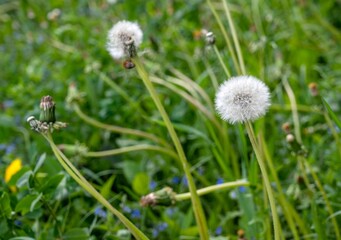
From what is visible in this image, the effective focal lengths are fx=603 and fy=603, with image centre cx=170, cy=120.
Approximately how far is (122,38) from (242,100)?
0.25 metres

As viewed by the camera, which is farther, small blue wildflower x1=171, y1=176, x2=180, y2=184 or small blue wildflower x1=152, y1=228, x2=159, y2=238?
small blue wildflower x1=171, y1=176, x2=180, y2=184

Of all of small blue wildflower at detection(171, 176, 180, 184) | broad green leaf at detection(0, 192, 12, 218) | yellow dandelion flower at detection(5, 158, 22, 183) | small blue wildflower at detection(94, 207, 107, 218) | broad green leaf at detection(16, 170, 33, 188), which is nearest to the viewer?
broad green leaf at detection(0, 192, 12, 218)

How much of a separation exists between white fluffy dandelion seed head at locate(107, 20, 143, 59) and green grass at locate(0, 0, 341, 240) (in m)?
0.18

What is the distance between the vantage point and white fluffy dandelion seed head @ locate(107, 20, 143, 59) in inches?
38.7

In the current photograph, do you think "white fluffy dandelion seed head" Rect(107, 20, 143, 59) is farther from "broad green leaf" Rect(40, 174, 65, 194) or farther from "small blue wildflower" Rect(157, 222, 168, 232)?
"small blue wildflower" Rect(157, 222, 168, 232)

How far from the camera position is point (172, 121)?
1760 mm

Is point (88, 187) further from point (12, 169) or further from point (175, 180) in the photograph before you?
point (175, 180)

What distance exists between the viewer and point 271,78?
73.7 inches

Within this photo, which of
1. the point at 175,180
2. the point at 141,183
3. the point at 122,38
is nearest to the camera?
the point at 122,38

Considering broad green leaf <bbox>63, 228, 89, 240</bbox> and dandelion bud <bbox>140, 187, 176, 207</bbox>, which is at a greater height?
dandelion bud <bbox>140, 187, 176, 207</bbox>

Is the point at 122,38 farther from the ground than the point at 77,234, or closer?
farther from the ground

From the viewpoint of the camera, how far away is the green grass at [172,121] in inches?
49.9

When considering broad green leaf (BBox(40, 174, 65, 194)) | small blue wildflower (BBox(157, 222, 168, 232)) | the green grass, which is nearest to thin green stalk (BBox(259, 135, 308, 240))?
the green grass

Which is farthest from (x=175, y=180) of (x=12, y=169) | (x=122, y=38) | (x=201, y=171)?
(x=122, y=38)
